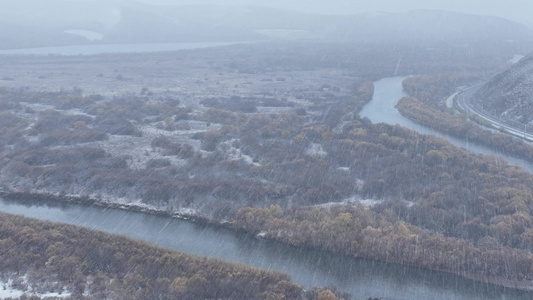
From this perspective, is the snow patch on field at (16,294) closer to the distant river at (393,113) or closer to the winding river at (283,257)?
the winding river at (283,257)

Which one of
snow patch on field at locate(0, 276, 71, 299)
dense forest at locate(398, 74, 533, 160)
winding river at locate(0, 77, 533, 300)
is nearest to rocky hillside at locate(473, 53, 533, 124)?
dense forest at locate(398, 74, 533, 160)

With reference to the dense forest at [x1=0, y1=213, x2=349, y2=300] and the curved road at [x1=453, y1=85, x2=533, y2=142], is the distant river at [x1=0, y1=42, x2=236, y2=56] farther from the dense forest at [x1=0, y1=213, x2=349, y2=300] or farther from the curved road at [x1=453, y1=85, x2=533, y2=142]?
the dense forest at [x1=0, y1=213, x2=349, y2=300]

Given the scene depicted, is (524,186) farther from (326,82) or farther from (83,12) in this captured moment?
(83,12)

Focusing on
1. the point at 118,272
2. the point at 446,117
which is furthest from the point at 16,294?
the point at 446,117

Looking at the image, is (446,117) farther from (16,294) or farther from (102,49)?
(102,49)

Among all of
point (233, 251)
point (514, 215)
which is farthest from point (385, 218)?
point (233, 251)

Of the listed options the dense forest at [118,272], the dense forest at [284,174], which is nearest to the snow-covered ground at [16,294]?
the dense forest at [118,272]

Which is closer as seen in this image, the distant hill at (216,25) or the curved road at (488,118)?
the curved road at (488,118)
